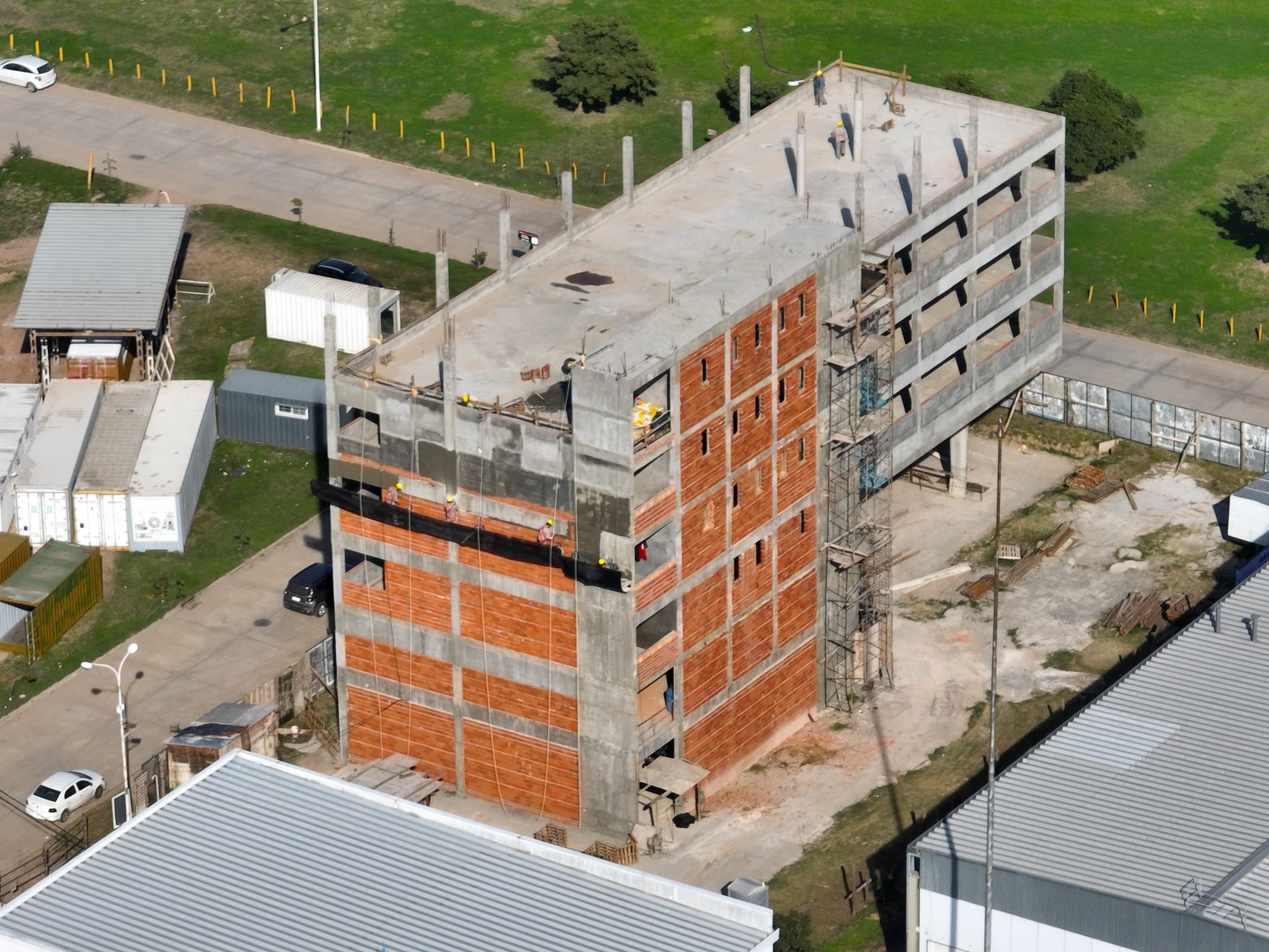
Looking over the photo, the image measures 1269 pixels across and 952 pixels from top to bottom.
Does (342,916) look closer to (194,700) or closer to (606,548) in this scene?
(606,548)

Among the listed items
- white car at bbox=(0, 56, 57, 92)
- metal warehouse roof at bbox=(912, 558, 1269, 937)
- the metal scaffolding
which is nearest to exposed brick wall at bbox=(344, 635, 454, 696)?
the metal scaffolding

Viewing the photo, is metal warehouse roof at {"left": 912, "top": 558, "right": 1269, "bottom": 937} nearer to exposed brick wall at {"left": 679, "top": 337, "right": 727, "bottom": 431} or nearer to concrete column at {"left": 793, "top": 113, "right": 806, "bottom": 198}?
exposed brick wall at {"left": 679, "top": 337, "right": 727, "bottom": 431}

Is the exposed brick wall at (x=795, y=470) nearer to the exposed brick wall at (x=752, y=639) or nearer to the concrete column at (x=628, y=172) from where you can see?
the exposed brick wall at (x=752, y=639)

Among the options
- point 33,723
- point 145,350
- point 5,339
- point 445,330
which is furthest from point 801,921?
point 5,339

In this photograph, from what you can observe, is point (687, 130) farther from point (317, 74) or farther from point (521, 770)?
point (317, 74)

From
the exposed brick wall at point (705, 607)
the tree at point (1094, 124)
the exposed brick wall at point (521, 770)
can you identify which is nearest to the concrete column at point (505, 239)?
the exposed brick wall at point (705, 607)

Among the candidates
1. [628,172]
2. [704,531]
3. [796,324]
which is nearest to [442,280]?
[628,172]
